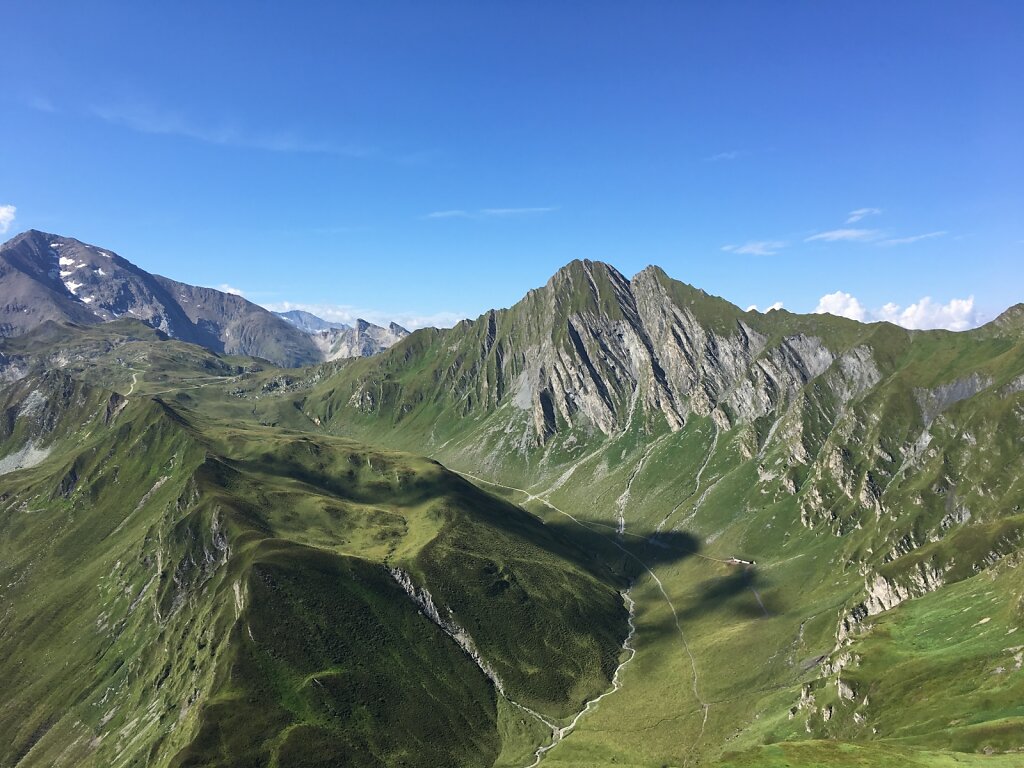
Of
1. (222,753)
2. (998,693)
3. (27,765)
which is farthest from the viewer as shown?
(27,765)

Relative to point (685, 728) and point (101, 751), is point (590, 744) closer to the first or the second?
point (685, 728)

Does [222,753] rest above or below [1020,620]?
below

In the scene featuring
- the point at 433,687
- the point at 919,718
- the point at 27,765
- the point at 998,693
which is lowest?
the point at 27,765

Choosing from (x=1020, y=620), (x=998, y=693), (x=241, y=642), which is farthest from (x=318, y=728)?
(x=1020, y=620)

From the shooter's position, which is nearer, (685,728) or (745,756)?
(745,756)

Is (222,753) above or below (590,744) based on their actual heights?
above

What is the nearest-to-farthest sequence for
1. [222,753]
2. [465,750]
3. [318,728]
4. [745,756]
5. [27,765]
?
[745,756]
[222,753]
[318,728]
[465,750]
[27,765]

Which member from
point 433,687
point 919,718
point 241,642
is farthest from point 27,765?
point 919,718

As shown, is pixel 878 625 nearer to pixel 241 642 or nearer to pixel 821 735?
pixel 821 735

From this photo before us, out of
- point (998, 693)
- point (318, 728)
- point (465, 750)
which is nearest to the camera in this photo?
point (998, 693)
